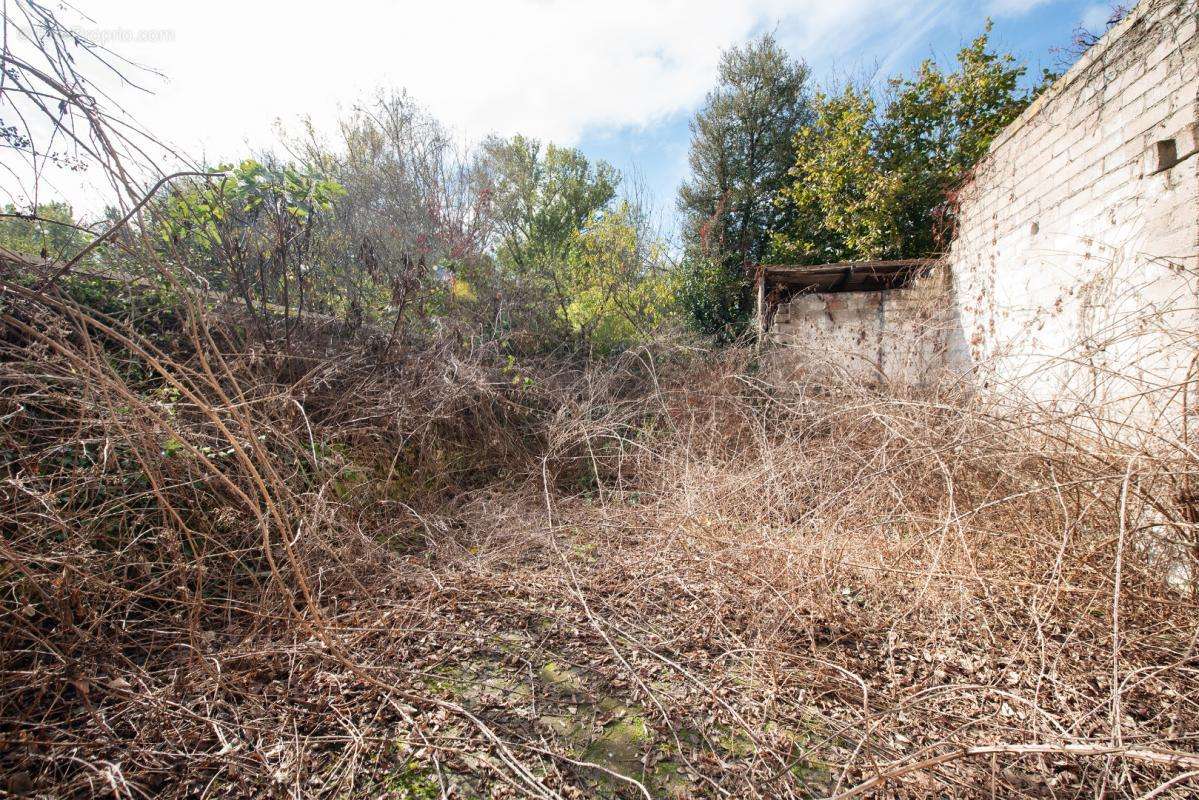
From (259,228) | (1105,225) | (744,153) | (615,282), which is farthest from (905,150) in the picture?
(259,228)

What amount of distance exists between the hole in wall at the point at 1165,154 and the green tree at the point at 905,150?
21.2ft

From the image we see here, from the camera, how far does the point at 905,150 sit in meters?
10.0

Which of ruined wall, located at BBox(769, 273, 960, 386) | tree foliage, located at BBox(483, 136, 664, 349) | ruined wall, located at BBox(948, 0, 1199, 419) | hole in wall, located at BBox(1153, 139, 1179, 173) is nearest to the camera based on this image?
ruined wall, located at BBox(948, 0, 1199, 419)

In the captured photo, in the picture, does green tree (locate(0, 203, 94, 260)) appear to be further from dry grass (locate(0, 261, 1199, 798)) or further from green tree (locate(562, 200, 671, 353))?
green tree (locate(562, 200, 671, 353))

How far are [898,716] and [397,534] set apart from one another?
3.15 meters

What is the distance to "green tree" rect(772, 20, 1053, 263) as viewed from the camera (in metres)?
9.23

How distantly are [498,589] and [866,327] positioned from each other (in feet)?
21.2

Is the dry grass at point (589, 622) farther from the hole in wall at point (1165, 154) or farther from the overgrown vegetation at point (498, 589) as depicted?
the hole in wall at point (1165, 154)

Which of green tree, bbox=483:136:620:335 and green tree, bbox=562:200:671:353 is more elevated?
green tree, bbox=483:136:620:335

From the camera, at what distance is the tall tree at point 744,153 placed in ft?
42.9

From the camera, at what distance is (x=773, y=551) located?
287cm

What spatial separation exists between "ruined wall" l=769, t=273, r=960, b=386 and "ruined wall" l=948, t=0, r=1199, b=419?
1.10 m

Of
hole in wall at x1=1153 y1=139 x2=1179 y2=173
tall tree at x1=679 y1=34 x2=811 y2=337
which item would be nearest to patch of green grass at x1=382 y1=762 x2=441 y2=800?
hole in wall at x1=1153 y1=139 x2=1179 y2=173

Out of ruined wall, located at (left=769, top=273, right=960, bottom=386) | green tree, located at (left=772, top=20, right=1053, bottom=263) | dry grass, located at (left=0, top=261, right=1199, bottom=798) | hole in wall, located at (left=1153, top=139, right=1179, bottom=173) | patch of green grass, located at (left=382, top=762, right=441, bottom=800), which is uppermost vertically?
green tree, located at (left=772, top=20, right=1053, bottom=263)
